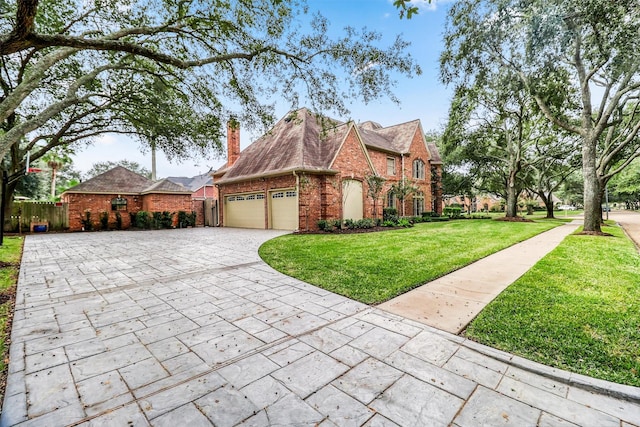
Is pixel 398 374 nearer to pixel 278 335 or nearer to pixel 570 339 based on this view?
pixel 278 335

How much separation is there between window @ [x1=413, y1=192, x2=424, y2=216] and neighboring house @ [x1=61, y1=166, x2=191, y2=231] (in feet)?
54.4

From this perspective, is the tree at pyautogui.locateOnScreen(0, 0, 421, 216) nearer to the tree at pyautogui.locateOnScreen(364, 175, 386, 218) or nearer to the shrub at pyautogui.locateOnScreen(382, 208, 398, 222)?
the tree at pyautogui.locateOnScreen(364, 175, 386, 218)

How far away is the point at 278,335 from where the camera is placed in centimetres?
295

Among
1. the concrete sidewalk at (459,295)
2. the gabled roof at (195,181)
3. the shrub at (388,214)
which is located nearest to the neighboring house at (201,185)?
the gabled roof at (195,181)

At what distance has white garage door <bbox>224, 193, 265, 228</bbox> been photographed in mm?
15938

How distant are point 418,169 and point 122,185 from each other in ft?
70.1

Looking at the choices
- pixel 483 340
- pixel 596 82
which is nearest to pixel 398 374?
pixel 483 340

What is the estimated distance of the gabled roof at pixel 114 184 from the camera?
55.8 ft

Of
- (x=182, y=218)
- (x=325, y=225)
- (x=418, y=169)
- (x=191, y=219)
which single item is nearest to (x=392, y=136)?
(x=418, y=169)

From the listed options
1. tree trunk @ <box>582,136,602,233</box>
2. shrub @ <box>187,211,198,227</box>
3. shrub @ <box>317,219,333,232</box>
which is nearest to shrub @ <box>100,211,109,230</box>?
shrub @ <box>187,211,198,227</box>

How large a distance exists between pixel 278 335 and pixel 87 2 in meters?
11.6

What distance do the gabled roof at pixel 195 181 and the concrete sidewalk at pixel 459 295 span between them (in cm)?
2997

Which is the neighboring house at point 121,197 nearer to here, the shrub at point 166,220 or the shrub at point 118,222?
the shrub at point 118,222

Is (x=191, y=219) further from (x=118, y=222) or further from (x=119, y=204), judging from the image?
(x=119, y=204)
